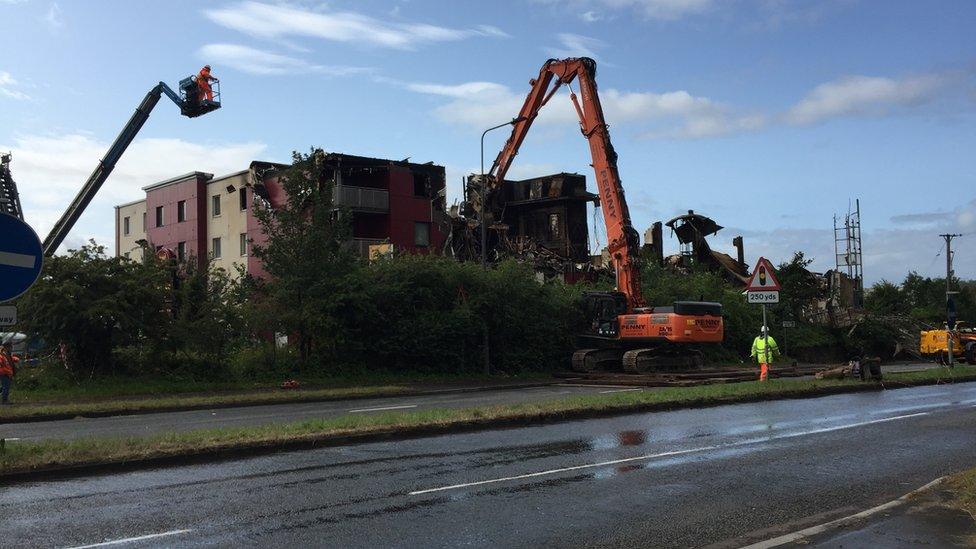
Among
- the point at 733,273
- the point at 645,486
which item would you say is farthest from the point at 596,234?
the point at 645,486

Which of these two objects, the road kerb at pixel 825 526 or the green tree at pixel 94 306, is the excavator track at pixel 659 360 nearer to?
the green tree at pixel 94 306

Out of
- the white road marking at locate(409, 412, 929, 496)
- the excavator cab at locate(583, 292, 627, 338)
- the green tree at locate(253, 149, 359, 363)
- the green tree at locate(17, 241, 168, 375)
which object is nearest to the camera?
the white road marking at locate(409, 412, 929, 496)

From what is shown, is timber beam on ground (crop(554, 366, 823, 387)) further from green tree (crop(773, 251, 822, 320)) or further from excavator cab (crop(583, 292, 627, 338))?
green tree (crop(773, 251, 822, 320))

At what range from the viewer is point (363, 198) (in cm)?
5031

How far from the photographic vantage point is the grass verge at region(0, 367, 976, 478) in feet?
33.6

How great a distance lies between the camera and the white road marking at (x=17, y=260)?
883 centimetres

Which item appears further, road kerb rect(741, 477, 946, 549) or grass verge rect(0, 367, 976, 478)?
grass verge rect(0, 367, 976, 478)

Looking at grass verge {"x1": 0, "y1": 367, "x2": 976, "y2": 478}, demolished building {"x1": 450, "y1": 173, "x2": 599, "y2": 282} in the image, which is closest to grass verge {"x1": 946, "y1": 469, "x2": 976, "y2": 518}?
grass verge {"x1": 0, "y1": 367, "x2": 976, "y2": 478}

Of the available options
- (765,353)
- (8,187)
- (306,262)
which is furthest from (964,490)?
(8,187)

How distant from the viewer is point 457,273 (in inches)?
1246

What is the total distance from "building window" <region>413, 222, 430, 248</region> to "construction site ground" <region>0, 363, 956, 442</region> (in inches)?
1079

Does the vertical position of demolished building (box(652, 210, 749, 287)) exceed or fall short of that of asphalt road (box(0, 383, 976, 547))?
it exceeds it

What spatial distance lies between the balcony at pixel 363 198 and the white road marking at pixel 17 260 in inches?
1573

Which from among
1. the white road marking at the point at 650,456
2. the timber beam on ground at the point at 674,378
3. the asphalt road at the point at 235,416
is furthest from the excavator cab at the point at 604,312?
the white road marking at the point at 650,456
